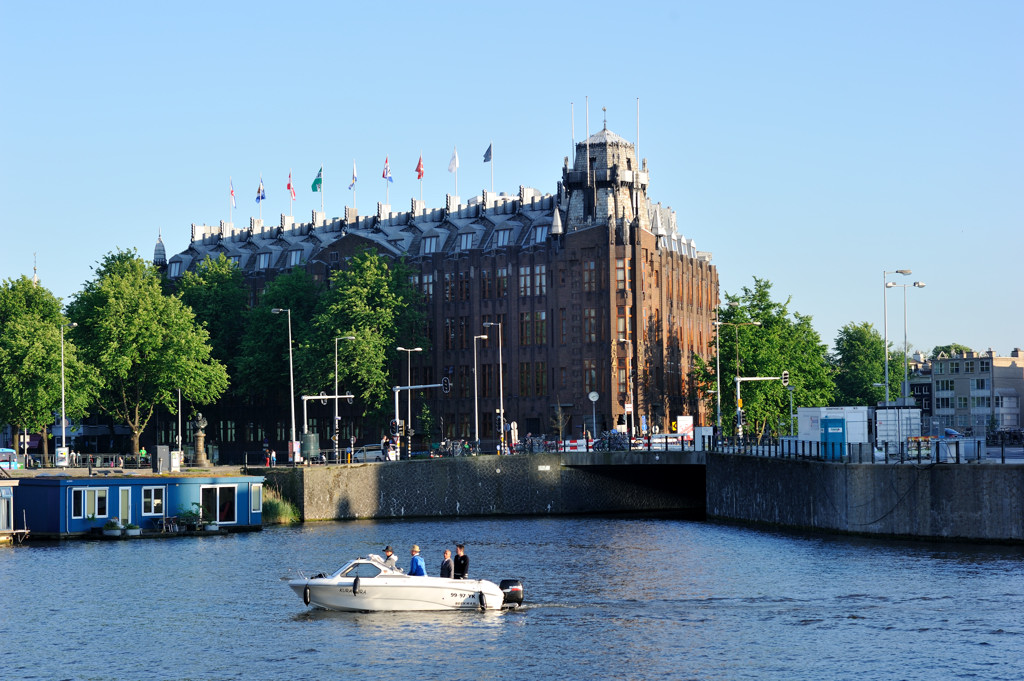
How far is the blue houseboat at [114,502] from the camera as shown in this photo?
3233 inches

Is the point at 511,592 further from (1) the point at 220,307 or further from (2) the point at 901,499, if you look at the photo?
(1) the point at 220,307

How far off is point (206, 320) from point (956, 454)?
303 feet

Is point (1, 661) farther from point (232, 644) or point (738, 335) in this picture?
point (738, 335)

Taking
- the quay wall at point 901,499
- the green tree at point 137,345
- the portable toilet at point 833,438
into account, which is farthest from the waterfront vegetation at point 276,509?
the portable toilet at point 833,438

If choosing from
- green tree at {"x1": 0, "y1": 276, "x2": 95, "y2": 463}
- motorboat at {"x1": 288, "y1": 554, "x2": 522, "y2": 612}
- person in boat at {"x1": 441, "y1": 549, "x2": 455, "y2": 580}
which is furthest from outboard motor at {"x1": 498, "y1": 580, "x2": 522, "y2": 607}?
green tree at {"x1": 0, "y1": 276, "x2": 95, "y2": 463}

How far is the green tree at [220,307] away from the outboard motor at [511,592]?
9795 centimetres

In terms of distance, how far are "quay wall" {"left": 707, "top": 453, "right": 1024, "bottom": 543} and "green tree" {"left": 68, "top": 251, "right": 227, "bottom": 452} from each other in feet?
184

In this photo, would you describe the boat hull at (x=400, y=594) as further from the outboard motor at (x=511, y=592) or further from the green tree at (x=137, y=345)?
the green tree at (x=137, y=345)

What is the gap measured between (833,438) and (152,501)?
39512 millimetres

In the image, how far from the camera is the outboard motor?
5519cm

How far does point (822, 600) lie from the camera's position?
56.7 m

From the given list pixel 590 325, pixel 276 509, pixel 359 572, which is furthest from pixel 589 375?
pixel 359 572

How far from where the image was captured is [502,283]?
145 meters

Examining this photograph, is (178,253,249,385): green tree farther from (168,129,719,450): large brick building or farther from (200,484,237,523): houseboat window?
(200,484,237,523): houseboat window
